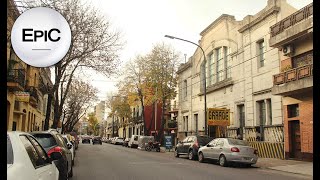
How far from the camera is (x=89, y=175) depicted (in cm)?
1332

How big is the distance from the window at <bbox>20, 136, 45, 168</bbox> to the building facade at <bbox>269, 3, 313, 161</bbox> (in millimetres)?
16457

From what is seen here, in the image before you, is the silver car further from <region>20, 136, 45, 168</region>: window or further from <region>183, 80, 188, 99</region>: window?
<region>183, 80, 188, 99</region>: window

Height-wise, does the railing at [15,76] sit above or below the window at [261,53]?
below

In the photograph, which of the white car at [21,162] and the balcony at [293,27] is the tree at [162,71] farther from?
the white car at [21,162]

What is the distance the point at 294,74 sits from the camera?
66.0 ft

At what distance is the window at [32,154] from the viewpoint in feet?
15.8

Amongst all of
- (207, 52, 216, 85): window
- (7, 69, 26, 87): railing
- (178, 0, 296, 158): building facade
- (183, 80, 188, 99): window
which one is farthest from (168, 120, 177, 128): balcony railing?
(7, 69, 26, 87): railing

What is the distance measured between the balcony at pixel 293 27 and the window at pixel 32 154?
56.7 ft

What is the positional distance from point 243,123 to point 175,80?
619 inches

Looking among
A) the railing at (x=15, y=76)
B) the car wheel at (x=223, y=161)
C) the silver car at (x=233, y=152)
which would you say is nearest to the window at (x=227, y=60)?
the silver car at (x=233, y=152)

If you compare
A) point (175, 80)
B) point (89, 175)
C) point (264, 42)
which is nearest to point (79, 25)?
point (89, 175)

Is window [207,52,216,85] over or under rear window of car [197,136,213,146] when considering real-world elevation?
over

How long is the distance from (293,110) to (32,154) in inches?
786

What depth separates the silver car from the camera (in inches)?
702
